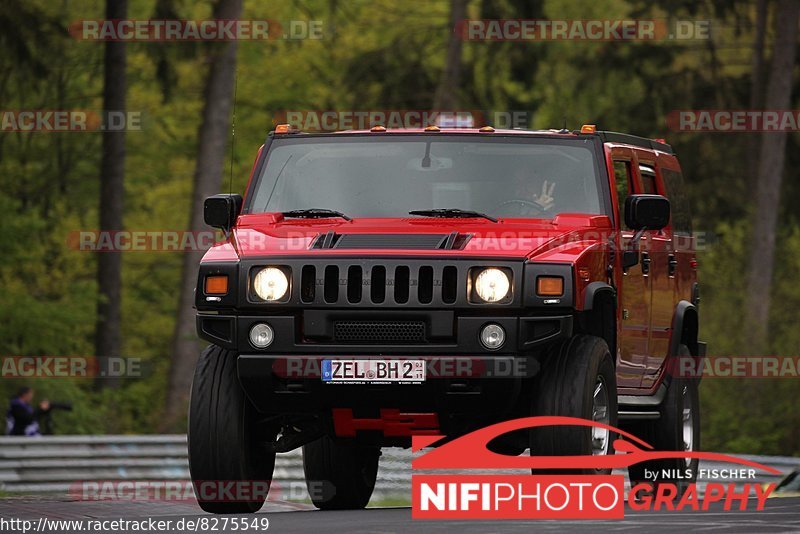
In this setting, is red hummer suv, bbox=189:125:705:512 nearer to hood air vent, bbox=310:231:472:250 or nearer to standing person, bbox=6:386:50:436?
hood air vent, bbox=310:231:472:250

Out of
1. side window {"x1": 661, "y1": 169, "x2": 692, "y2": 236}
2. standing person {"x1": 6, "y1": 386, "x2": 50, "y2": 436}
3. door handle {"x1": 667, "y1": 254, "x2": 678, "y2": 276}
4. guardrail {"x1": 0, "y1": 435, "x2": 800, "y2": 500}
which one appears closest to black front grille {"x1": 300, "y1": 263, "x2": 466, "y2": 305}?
door handle {"x1": 667, "y1": 254, "x2": 678, "y2": 276}

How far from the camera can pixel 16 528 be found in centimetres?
1054

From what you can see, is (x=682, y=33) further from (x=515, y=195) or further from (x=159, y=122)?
(x=515, y=195)

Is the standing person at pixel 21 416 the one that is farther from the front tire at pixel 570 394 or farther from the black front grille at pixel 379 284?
the front tire at pixel 570 394

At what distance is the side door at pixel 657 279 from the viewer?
506 inches

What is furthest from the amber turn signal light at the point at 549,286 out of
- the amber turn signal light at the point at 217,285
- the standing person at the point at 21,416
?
the standing person at the point at 21,416

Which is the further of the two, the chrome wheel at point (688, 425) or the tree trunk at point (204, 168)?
the tree trunk at point (204, 168)

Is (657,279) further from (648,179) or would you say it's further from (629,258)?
(629,258)

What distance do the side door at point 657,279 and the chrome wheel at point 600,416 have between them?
5.64ft

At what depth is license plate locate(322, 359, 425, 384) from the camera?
1038cm

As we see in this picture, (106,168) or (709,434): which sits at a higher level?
(106,168)

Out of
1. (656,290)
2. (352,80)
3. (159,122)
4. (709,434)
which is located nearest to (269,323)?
(656,290)

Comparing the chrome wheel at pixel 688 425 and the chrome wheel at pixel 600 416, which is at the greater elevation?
the chrome wheel at pixel 600 416

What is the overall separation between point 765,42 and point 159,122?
14.2 m
